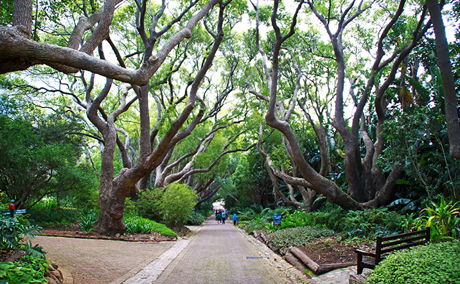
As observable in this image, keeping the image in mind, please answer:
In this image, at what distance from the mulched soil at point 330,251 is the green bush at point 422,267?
93.8 inches

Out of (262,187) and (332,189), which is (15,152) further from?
(262,187)

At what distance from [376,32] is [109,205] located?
13.2 m

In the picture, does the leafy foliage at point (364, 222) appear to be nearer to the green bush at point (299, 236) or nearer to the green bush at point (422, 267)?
the green bush at point (299, 236)

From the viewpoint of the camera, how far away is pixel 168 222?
1689 centimetres

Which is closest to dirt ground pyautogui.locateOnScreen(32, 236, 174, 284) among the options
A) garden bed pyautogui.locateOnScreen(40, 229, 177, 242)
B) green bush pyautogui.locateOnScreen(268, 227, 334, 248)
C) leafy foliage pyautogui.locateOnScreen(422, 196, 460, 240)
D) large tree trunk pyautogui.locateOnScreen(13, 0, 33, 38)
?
garden bed pyautogui.locateOnScreen(40, 229, 177, 242)

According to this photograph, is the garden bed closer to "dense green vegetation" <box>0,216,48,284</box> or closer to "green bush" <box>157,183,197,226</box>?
"green bush" <box>157,183,197,226</box>

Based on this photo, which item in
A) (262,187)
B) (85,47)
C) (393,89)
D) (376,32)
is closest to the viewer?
(85,47)

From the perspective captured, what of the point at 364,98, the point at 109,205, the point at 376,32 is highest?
the point at 376,32

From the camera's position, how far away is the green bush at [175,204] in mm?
16250

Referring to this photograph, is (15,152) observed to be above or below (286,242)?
above

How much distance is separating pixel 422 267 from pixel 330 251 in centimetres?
390

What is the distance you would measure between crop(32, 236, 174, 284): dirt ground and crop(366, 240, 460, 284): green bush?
4.61m

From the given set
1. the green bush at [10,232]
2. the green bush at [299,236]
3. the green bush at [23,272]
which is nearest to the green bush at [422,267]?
the green bush at [23,272]

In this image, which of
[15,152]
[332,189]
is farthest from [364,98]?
[15,152]
